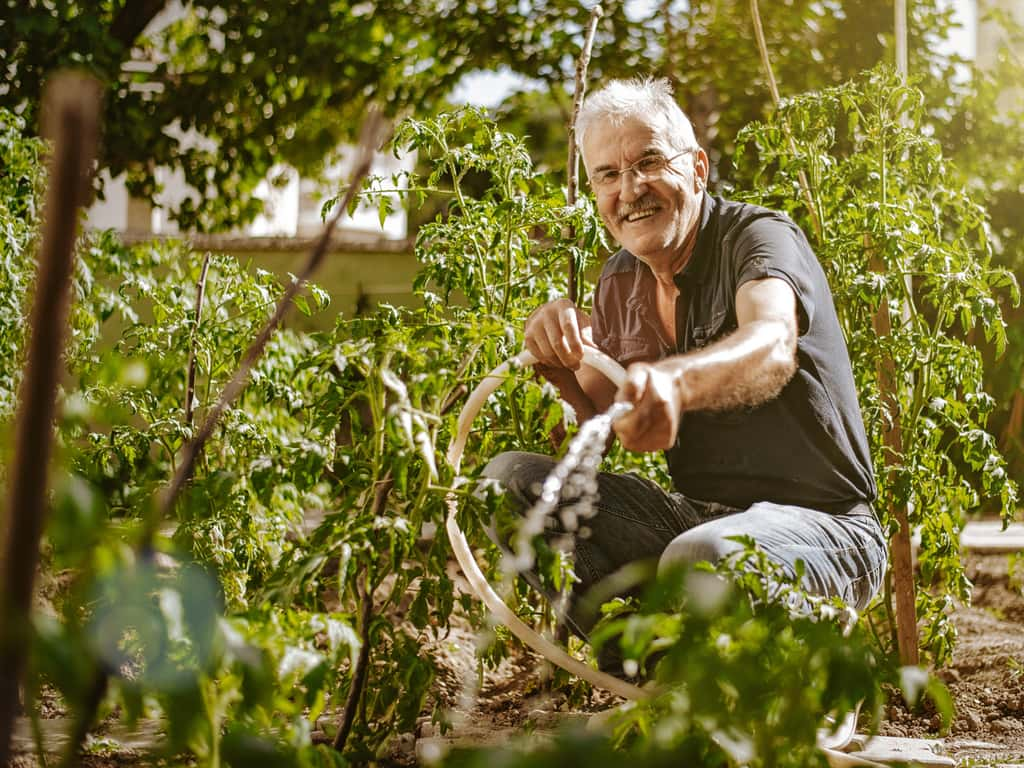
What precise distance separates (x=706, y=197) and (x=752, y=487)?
0.68m

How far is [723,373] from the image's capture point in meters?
1.55

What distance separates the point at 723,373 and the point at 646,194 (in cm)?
78

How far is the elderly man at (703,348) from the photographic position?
1.90m

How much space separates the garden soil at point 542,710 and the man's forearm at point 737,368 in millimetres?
611

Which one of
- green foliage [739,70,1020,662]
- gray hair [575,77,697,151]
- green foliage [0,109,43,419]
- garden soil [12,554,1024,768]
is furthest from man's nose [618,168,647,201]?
green foliage [0,109,43,419]

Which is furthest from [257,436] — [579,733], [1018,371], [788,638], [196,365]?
[1018,371]

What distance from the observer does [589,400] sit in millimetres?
2199

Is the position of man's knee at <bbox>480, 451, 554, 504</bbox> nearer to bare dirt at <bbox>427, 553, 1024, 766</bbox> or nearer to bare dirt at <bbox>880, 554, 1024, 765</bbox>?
bare dirt at <bbox>427, 553, 1024, 766</bbox>

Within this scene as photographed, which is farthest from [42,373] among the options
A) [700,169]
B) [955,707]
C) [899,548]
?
[955,707]

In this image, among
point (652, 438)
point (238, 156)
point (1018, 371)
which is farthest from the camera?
point (238, 156)

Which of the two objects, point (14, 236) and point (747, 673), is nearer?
point (747, 673)

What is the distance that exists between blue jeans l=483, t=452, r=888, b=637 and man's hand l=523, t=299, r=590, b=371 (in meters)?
0.26

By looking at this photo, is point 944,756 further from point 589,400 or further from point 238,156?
point 238,156

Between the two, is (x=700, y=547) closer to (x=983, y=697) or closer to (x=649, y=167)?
(x=649, y=167)
